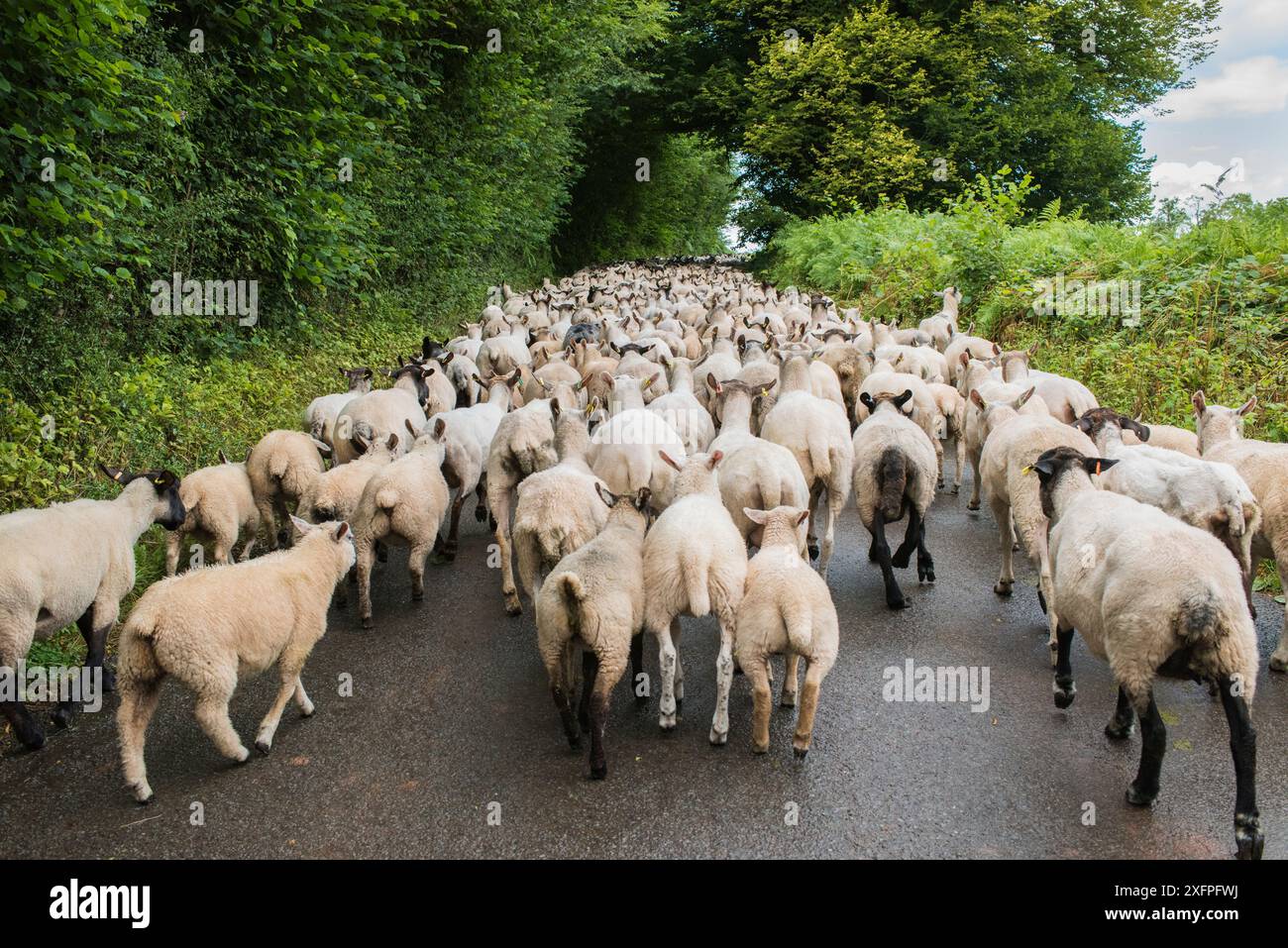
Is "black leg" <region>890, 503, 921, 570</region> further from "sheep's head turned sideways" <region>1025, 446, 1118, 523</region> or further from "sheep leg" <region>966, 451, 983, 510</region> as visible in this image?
"sheep leg" <region>966, 451, 983, 510</region>

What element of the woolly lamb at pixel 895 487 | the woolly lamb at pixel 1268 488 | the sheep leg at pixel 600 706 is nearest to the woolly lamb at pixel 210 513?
the sheep leg at pixel 600 706

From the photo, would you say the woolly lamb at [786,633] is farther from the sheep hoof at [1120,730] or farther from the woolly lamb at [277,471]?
the woolly lamb at [277,471]

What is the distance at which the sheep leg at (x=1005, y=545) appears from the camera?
776 cm

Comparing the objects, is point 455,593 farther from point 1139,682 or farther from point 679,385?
point 1139,682

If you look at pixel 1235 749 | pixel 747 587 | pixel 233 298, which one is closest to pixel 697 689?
pixel 747 587

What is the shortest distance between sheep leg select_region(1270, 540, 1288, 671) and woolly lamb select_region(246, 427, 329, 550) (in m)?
7.72

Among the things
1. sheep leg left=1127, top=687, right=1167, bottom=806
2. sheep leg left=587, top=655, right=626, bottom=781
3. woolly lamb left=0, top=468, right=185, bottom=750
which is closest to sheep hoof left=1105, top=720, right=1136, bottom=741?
sheep leg left=1127, top=687, right=1167, bottom=806

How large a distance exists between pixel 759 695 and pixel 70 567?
4.44 m

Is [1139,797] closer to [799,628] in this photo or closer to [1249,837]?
[1249,837]

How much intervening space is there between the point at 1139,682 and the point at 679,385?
645 centimetres

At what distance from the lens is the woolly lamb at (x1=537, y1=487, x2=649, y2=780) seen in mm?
5234

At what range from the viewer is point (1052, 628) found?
21.3 ft

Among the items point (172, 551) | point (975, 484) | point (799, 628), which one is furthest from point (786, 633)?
point (975, 484)

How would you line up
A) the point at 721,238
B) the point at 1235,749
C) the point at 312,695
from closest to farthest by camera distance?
1. the point at 1235,749
2. the point at 312,695
3. the point at 721,238
